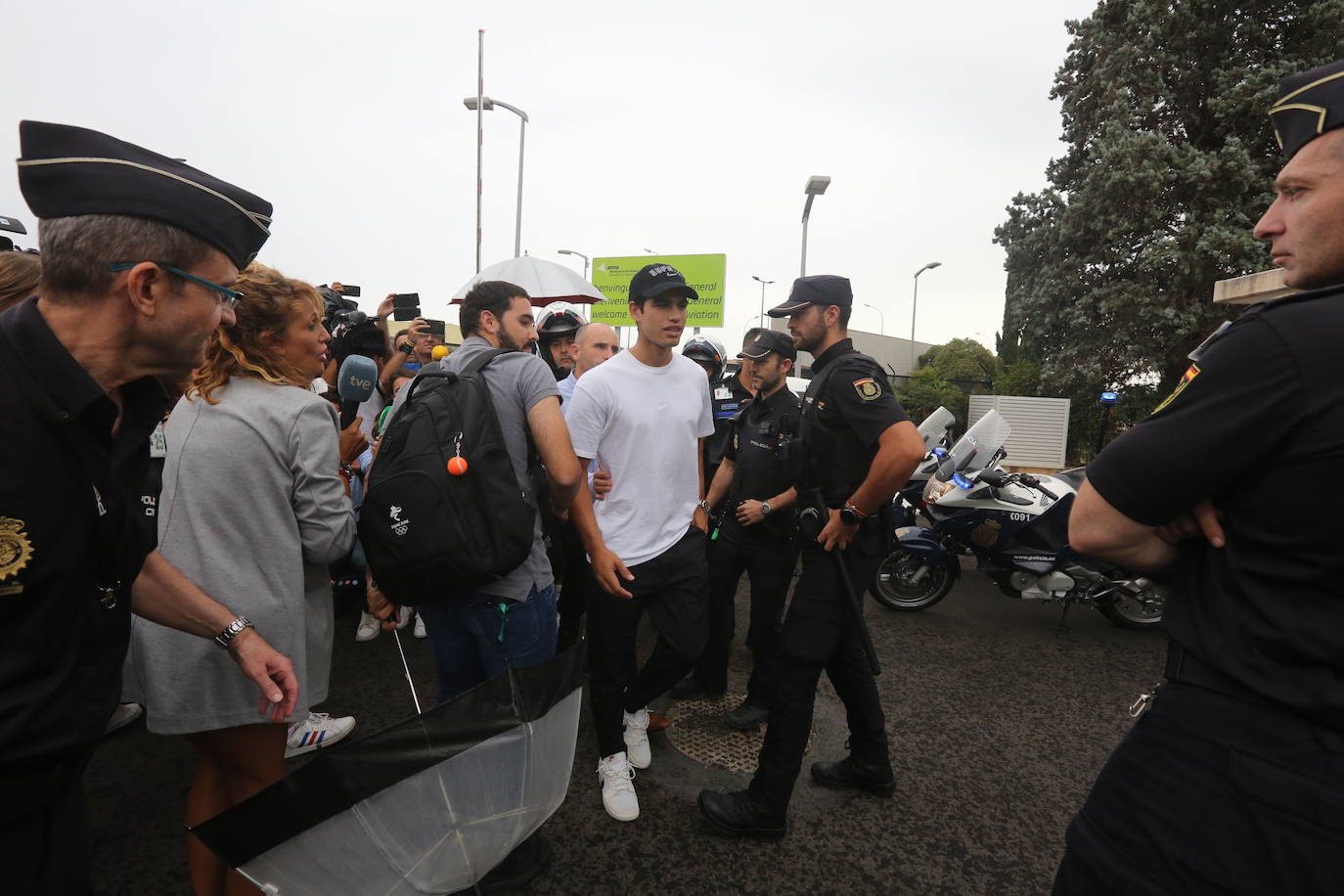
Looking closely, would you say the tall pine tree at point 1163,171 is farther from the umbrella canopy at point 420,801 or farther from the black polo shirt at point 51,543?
the black polo shirt at point 51,543

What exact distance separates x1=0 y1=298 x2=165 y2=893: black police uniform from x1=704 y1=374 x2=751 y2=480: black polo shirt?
365 centimetres

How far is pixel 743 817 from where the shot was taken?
2609 mm

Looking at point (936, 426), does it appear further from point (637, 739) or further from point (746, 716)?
point (637, 739)

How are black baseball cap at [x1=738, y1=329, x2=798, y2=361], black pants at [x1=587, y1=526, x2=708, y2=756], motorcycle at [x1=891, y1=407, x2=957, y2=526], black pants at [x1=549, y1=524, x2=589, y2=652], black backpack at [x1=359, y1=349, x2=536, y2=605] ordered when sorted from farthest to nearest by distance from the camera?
motorcycle at [x1=891, y1=407, x2=957, y2=526] < black pants at [x1=549, y1=524, x2=589, y2=652] < black baseball cap at [x1=738, y1=329, x2=798, y2=361] < black pants at [x1=587, y1=526, x2=708, y2=756] < black backpack at [x1=359, y1=349, x2=536, y2=605]

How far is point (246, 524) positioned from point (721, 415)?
156 inches

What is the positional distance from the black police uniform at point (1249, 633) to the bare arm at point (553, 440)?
156cm

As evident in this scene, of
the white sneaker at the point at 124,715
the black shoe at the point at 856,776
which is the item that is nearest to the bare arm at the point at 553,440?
the black shoe at the point at 856,776

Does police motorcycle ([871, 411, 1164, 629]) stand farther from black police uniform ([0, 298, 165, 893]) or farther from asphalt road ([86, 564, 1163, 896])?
black police uniform ([0, 298, 165, 893])

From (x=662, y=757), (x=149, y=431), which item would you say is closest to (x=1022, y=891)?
(x=662, y=757)

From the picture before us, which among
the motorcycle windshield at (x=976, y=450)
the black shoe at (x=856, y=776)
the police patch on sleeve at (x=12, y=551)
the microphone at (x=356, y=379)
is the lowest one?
the black shoe at (x=856, y=776)

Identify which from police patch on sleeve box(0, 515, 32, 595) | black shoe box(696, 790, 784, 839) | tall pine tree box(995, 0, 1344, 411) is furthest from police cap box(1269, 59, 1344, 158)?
tall pine tree box(995, 0, 1344, 411)

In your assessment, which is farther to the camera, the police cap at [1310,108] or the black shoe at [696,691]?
the black shoe at [696,691]

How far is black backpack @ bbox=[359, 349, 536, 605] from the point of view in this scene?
200 cm

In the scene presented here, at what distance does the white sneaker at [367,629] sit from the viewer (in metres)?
4.50
